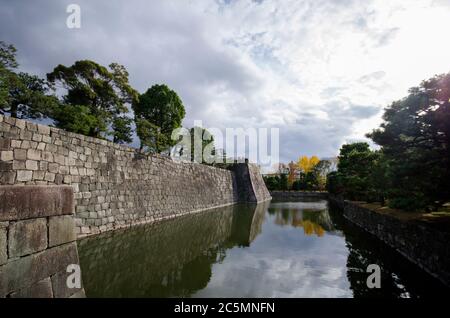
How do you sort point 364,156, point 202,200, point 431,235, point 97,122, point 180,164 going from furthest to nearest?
point 202,200 < point 180,164 < point 364,156 < point 97,122 < point 431,235

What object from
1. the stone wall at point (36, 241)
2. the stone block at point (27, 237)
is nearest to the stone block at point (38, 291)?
the stone wall at point (36, 241)

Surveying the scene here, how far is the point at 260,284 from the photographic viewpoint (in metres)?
4.34

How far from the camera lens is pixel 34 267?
7.03 ft

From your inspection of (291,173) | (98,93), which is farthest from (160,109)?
(291,173)

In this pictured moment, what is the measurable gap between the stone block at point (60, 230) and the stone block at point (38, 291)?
329 millimetres

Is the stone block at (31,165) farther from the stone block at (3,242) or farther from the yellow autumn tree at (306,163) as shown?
the yellow autumn tree at (306,163)

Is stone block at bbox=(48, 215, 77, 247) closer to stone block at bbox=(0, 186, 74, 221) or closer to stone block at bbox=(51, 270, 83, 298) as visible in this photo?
stone block at bbox=(0, 186, 74, 221)

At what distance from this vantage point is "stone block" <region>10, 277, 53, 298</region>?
6.52 ft

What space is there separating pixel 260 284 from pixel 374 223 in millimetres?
6976

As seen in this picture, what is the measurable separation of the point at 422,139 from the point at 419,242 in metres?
2.29

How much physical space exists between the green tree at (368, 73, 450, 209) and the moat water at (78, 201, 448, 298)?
6.26ft

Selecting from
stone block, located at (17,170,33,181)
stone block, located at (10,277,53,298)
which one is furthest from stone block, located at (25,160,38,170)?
stone block, located at (10,277,53,298)
